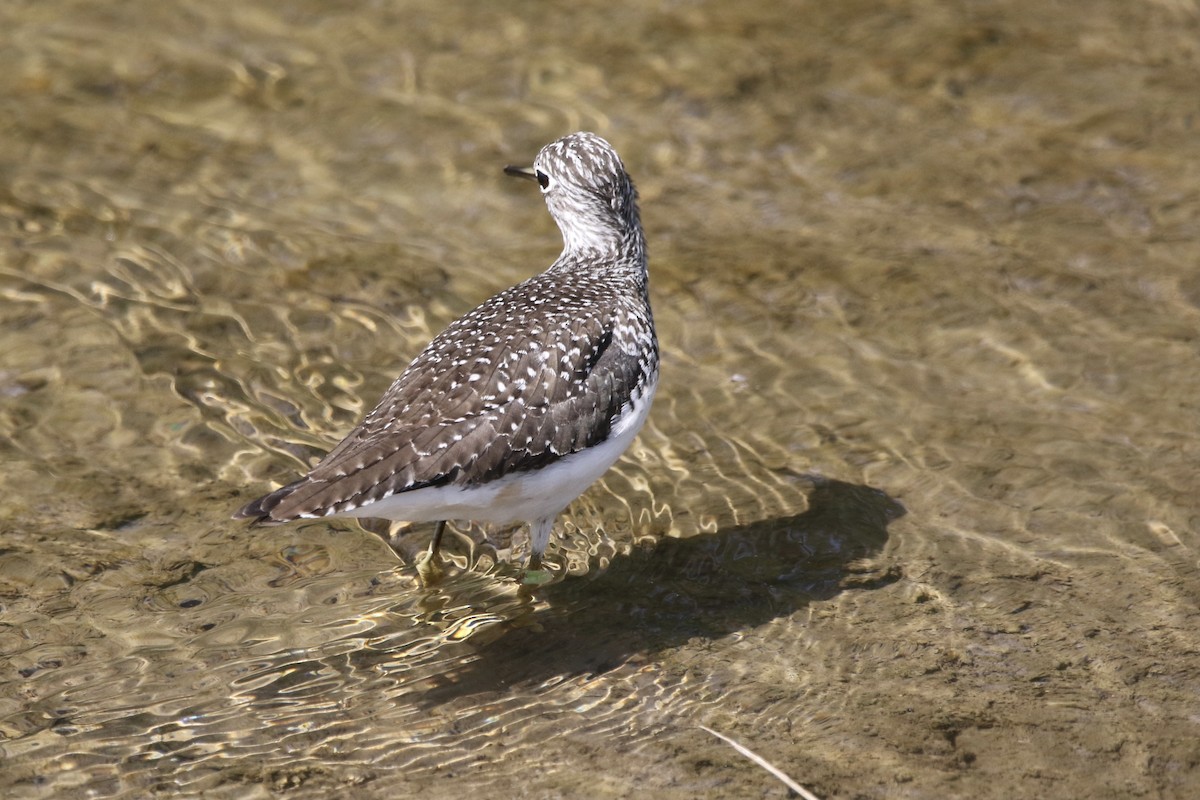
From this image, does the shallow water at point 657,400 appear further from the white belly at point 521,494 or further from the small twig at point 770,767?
the white belly at point 521,494

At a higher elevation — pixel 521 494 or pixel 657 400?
pixel 521 494

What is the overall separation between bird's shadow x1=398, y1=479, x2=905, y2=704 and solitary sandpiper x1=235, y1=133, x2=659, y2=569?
0.48 metres

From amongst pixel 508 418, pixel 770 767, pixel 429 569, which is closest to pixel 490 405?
pixel 508 418

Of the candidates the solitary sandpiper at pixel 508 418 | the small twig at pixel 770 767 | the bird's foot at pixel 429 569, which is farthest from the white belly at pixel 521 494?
the small twig at pixel 770 767

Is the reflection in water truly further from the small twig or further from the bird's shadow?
the small twig

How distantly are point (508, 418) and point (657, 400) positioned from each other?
2431 millimetres

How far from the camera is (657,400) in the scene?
9.28 meters

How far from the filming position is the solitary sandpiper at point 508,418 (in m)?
6.66

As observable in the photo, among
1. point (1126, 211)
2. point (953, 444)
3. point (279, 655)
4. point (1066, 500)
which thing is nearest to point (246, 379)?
point (279, 655)

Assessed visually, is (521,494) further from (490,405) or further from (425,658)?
(425,658)

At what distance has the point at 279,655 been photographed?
699 cm

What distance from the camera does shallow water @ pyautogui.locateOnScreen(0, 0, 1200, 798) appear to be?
6523 millimetres

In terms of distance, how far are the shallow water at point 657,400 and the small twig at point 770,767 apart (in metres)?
0.08

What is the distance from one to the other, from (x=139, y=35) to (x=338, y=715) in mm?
8211
